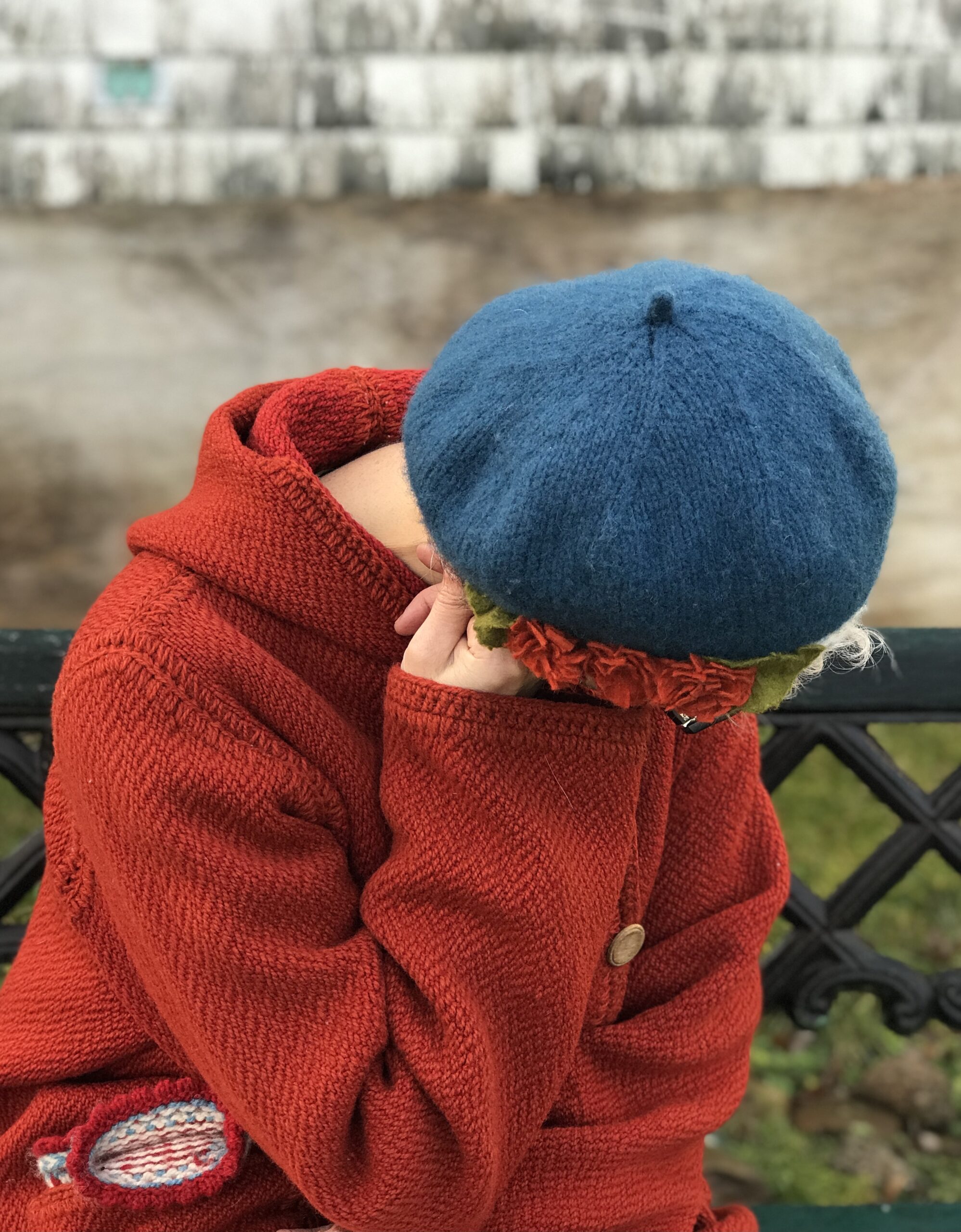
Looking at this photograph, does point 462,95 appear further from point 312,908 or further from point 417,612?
point 312,908

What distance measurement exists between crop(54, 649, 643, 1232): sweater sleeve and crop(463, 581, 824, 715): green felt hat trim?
12cm

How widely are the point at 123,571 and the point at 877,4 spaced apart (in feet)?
8.83

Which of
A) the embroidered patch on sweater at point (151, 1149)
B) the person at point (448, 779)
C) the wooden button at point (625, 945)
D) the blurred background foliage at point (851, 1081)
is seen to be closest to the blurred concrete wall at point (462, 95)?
the blurred background foliage at point (851, 1081)

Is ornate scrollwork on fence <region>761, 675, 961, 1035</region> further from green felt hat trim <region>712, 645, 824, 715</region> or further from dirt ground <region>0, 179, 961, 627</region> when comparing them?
dirt ground <region>0, 179, 961, 627</region>

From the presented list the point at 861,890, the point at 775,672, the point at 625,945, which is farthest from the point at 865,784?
the point at 775,672

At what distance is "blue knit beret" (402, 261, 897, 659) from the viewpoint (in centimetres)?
101

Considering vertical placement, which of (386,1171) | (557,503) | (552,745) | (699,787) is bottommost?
(386,1171)

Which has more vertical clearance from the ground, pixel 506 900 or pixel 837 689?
pixel 506 900

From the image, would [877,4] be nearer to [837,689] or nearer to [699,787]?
[837,689]

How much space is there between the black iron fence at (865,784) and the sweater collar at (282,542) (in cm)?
73

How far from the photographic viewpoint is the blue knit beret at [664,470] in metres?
1.01

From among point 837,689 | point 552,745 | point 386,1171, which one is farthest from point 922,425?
point 386,1171

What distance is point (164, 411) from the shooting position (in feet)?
11.0

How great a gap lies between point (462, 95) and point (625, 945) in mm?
2400
